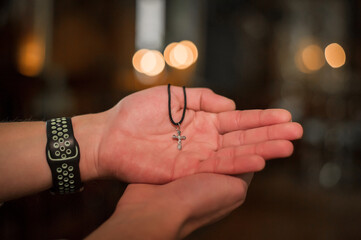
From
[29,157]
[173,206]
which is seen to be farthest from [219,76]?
[173,206]

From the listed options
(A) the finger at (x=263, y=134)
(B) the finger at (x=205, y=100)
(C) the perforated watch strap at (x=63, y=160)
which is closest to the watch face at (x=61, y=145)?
(C) the perforated watch strap at (x=63, y=160)

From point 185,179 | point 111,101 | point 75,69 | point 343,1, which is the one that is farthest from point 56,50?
point 343,1

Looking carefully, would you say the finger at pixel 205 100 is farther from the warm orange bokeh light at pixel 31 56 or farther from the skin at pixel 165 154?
the warm orange bokeh light at pixel 31 56

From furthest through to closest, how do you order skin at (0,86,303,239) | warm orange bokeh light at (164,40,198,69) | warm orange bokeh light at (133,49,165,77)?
1. warm orange bokeh light at (164,40,198,69)
2. warm orange bokeh light at (133,49,165,77)
3. skin at (0,86,303,239)

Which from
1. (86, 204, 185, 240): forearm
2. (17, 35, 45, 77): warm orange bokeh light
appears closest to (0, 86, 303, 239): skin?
(86, 204, 185, 240): forearm

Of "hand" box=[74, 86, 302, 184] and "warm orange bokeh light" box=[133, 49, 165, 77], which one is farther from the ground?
"warm orange bokeh light" box=[133, 49, 165, 77]

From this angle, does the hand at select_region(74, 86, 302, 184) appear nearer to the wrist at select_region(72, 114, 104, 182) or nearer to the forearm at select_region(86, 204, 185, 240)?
the wrist at select_region(72, 114, 104, 182)
